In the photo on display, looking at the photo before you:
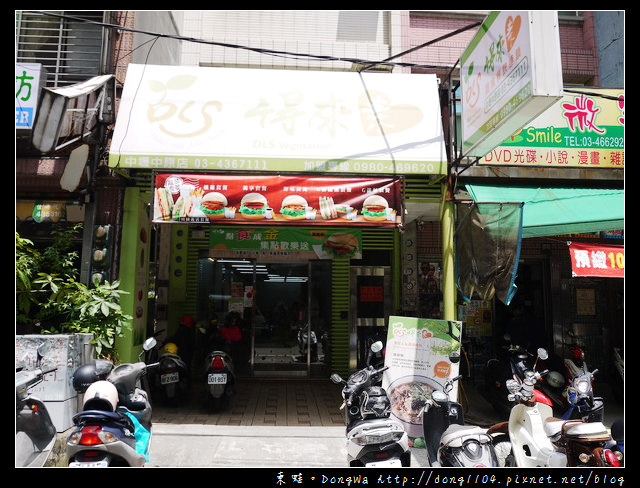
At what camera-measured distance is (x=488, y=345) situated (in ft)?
32.6

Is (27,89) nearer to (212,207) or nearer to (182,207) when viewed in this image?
Result: (182,207)

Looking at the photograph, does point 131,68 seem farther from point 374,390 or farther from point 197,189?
point 374,390

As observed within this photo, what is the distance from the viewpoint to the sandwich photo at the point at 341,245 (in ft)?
31.1

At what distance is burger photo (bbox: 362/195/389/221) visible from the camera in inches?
248

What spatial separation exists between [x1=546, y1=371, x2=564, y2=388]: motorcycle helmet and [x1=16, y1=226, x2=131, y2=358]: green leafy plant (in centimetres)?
614

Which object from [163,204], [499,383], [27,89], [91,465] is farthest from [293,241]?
[91,465]

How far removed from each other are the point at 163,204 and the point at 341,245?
4196mm

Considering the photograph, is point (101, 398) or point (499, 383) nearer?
point (101, 398)

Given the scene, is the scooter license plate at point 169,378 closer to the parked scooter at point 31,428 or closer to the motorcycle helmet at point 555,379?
the parked scooter at point 31,428

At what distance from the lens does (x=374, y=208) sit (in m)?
6.31

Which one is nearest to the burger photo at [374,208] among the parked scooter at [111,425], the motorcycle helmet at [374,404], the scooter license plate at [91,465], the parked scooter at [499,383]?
the motorcycle helmet at [374,404]

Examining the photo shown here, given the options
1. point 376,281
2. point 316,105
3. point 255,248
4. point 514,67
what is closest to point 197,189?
point 316,105

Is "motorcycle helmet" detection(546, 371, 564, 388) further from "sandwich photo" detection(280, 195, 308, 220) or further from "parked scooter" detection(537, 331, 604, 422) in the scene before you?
"sandwich photo" detection(280, 195, 308, 220)
